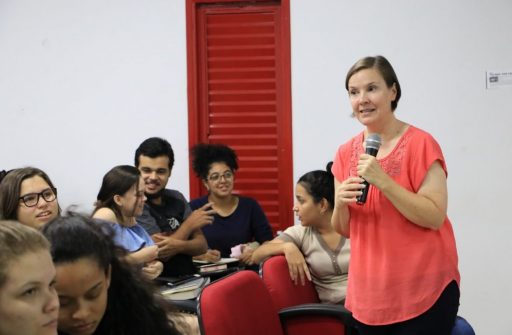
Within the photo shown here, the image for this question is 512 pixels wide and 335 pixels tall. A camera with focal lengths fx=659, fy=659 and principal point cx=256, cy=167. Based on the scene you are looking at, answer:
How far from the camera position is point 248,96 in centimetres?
413

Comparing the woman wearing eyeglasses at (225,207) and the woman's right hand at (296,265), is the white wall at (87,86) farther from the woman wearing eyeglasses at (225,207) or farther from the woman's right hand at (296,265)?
the woman's right hand at (296,265)

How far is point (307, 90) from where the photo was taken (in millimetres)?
4020

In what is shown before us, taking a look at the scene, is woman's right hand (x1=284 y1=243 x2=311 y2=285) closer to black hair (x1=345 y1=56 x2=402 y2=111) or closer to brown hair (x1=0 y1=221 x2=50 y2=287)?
black hair (x1=345 y1=56 x2=402 y2=111)

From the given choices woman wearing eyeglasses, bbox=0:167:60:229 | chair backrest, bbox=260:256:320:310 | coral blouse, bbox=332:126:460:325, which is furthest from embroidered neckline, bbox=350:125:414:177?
woman wearing eyeglasses, bbox=0:167:60:229

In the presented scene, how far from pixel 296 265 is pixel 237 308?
2.21 ft

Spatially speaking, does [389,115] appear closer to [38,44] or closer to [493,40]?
[493,40]

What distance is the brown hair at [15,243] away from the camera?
111cm

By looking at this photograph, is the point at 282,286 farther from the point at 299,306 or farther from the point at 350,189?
the point at 350,189

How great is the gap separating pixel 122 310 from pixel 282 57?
8.82 feet

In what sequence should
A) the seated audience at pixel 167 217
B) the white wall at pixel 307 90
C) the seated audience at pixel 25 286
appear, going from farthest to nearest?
the white wall at pixel 307 90 → the seated audience at pixel 167 217 → the seated audience at pixel 25 286

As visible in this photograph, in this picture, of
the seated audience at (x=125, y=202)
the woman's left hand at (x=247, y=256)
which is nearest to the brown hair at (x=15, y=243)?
the seated audience at (x=125, y=202)

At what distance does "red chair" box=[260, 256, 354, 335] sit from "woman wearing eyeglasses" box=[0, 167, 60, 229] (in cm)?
92

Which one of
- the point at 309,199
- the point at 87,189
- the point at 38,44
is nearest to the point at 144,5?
the point at 38,44

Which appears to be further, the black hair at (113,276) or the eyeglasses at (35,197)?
the eyeglasses at (35,197)
